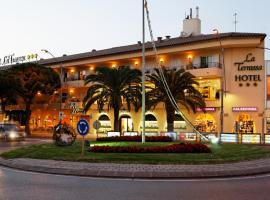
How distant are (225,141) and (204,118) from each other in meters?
12.9

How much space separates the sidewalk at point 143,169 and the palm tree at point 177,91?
2736cm

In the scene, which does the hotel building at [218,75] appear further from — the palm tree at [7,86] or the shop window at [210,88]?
the palm tree at [7,86]

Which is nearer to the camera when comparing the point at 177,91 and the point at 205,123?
the point at 177,91

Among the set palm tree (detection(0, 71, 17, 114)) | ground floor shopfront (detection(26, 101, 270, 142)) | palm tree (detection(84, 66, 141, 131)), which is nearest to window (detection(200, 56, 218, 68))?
ground floor shopfront (detection(26, 101, 270, 142))

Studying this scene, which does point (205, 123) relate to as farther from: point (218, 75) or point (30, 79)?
point (30, 79)

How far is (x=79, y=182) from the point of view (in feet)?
40.1

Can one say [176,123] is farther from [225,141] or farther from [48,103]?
[48,103]

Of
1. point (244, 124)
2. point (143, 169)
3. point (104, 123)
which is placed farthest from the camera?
point (104, 123)

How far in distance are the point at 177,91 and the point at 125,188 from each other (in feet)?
111

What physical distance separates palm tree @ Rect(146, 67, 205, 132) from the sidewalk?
27364mm

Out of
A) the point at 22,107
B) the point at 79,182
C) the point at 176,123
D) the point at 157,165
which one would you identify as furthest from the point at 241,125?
the point at 22,107

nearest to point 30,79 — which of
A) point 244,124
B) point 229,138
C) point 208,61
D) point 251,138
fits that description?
point 208,61

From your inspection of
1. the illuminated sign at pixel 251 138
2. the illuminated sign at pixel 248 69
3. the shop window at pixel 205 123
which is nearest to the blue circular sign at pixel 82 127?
the illuminated sign at pixel 251 138

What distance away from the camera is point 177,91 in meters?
44.3
